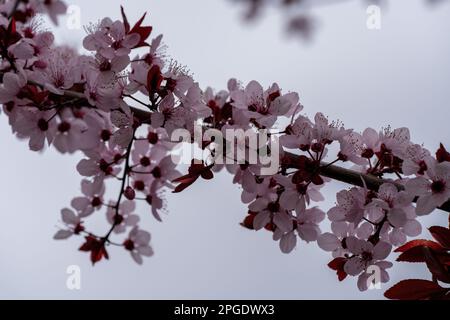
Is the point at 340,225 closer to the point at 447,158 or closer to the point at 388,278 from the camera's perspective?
the point at 388,278

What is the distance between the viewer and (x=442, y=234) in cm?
153

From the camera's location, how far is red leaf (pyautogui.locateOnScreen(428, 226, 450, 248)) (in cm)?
153

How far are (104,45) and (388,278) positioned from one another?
1.27 metres

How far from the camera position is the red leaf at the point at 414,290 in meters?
1.47

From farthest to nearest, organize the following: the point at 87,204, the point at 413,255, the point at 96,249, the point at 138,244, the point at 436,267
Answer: the point at 138,244, the point at 87,204, the point at 96,249, the point at 413,255, the point at 436,267

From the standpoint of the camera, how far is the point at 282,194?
163cm

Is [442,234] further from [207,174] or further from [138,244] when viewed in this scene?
[138,244]

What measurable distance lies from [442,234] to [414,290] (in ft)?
0.64

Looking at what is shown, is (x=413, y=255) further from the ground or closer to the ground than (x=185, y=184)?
closer to the ground

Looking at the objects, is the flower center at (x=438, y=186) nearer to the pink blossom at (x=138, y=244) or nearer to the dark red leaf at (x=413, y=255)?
the dark red leaf at (x=413, y=255)

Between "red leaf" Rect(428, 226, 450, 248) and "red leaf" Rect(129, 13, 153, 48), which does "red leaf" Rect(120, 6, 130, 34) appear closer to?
"red leaf" Rect(129, 13, 153, 48)

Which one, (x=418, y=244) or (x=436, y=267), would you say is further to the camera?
(x=418, y=244)

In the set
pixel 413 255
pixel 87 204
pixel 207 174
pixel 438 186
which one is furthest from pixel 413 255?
pixel 87 204
